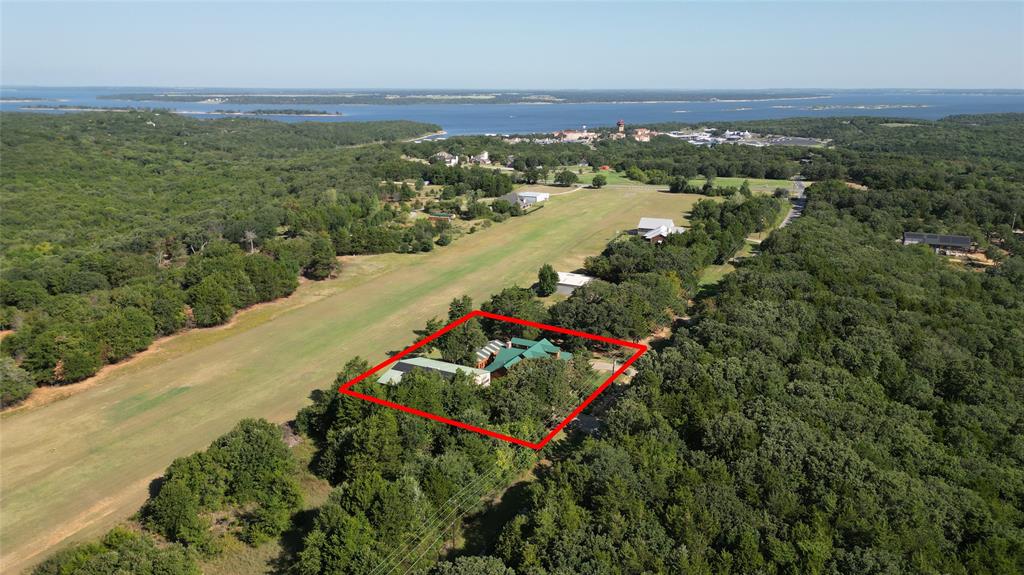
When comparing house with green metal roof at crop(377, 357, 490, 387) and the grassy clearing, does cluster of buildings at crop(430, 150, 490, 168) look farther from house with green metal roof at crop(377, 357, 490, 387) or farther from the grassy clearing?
house with green metal roof at crop(377, 357, 490, 387)

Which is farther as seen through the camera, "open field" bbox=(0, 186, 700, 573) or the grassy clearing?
the grassy clearing

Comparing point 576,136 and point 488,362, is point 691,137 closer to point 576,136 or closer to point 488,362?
point 576,136

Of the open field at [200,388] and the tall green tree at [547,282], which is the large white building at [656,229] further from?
the tall green tree at [547,282]

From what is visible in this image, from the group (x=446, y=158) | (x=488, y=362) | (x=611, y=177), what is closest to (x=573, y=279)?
(x=488, y=362)

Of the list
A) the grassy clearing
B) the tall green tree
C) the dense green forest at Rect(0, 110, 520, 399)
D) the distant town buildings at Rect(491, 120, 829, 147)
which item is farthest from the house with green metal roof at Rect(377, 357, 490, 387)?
the distant town buildings at Rect(491, 120, 829, 147)

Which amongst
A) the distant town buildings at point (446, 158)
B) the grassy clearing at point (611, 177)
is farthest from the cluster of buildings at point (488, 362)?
the distant town buildings at point (446, 158)

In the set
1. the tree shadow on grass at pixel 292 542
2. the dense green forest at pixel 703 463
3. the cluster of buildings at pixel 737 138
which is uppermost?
the cluster of buildings at pixel 737 138

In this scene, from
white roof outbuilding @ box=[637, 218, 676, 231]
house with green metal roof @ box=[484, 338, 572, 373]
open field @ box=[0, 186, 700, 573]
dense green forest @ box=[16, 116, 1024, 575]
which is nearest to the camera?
dense green forest @ box=[16, 116, 1024, 575]
